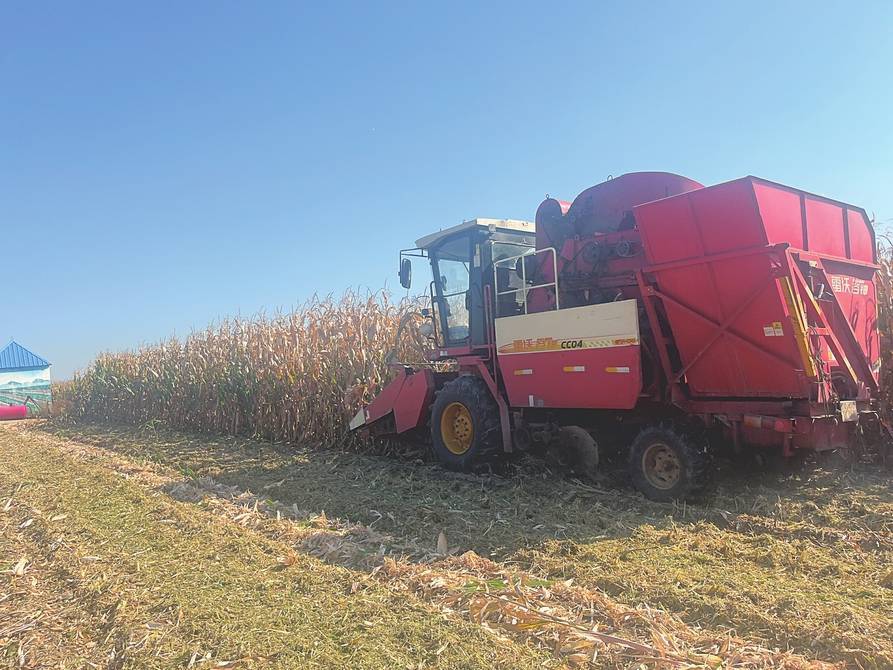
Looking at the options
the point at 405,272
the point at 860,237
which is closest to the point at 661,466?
the point at 860,237

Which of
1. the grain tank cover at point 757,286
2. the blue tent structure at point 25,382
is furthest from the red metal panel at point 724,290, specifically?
the blue tent structure at point 25,382

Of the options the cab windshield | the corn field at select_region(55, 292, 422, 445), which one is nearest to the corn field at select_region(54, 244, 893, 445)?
the corn field at select_region(55, 292, 422, 445)

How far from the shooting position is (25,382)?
22016 mm

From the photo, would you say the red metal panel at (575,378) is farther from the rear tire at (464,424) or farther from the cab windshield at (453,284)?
the cab windshield at (453,284)

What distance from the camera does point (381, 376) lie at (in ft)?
31.7

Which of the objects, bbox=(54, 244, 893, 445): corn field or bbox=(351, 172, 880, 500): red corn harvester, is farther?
bbox=(54, 244, 893, 445): corn field

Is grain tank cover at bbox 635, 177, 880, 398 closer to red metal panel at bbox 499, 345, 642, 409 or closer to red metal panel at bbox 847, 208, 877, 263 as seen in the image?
red metal panel at bbox 847, 208, 877, 263

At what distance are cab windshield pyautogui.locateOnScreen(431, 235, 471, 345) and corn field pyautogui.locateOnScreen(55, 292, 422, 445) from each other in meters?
1.49

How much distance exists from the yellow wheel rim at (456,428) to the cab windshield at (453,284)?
0.87 meters

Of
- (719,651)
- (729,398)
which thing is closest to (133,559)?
(719,651)

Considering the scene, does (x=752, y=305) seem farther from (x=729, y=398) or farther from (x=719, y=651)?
(x=719, y=651)

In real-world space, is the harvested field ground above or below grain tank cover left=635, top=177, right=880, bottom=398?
below

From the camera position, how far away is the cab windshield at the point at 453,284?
7.68 m

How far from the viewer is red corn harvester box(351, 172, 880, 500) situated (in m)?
4.82
